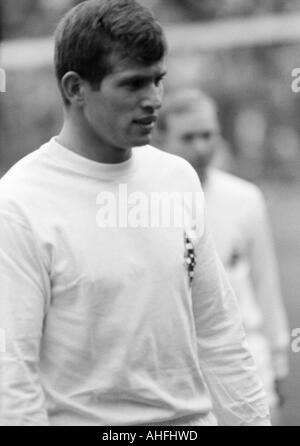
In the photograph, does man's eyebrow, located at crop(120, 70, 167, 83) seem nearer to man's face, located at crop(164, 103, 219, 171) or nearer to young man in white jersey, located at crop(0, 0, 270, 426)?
young man in white jersey, located at crop(0, 0, 270, 426)

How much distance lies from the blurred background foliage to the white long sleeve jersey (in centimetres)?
947

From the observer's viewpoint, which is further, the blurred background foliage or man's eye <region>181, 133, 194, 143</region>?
the blurred background foliage

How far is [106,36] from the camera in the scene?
3.07 meters

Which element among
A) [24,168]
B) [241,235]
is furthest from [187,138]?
[24,168]

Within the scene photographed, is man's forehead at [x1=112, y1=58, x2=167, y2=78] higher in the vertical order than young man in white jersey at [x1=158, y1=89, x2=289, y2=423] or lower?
higher

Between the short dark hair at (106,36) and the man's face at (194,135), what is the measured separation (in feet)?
7.55

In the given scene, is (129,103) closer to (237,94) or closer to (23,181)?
(23,181)

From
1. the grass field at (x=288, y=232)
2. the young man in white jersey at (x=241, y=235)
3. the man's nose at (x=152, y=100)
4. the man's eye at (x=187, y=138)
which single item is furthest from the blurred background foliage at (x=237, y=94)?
the man's nose at (x=152, y=100)

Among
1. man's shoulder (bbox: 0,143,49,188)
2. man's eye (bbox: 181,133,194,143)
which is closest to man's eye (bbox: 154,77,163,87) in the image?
man's shoulder (bbox: 0,143,49,188)

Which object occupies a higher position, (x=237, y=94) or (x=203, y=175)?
(x=237, y=94)

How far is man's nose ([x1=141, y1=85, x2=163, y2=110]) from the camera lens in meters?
3.09

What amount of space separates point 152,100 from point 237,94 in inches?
417

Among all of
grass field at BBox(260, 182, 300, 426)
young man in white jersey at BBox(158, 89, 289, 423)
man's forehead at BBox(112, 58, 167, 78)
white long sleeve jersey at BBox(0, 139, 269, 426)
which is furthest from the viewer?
grass field at BBox(260, 182, 300, 426)
